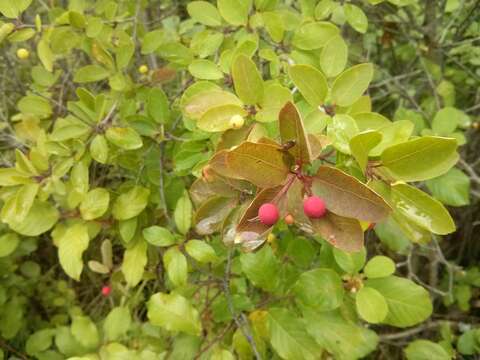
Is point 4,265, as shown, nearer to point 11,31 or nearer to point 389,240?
point 11,31

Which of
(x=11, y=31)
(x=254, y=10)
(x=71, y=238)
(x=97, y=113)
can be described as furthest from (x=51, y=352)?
(x=254, y=10)

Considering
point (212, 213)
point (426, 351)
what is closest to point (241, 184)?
point (212, 213)

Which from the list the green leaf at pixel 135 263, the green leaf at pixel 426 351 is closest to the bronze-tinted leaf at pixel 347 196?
the green leaf at pixel 135 263

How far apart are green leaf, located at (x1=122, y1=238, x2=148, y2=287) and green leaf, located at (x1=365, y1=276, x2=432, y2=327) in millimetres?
721

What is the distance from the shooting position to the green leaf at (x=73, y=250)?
1.47 m

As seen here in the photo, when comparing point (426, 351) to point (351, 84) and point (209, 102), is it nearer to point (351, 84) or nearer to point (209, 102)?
point (351, 84)

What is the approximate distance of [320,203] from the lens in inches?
30.6

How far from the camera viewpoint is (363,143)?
2.52ft

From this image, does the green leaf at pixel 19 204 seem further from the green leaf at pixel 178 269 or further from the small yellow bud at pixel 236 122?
the small yellow bud at pixel 236 122

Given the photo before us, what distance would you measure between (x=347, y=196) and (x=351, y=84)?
374 millimetres

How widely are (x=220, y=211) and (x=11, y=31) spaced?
992 mm

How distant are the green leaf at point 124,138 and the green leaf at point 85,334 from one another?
2.35ft

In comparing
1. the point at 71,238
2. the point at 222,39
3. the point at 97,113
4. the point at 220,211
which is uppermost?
the point at 222,39

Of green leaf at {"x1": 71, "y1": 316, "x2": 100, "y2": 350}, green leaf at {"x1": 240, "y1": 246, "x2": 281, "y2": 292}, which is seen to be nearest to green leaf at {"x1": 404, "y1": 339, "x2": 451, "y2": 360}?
green leaf at {"x1": 240, "y1": 246, "x2": 281, "y2": 292}
